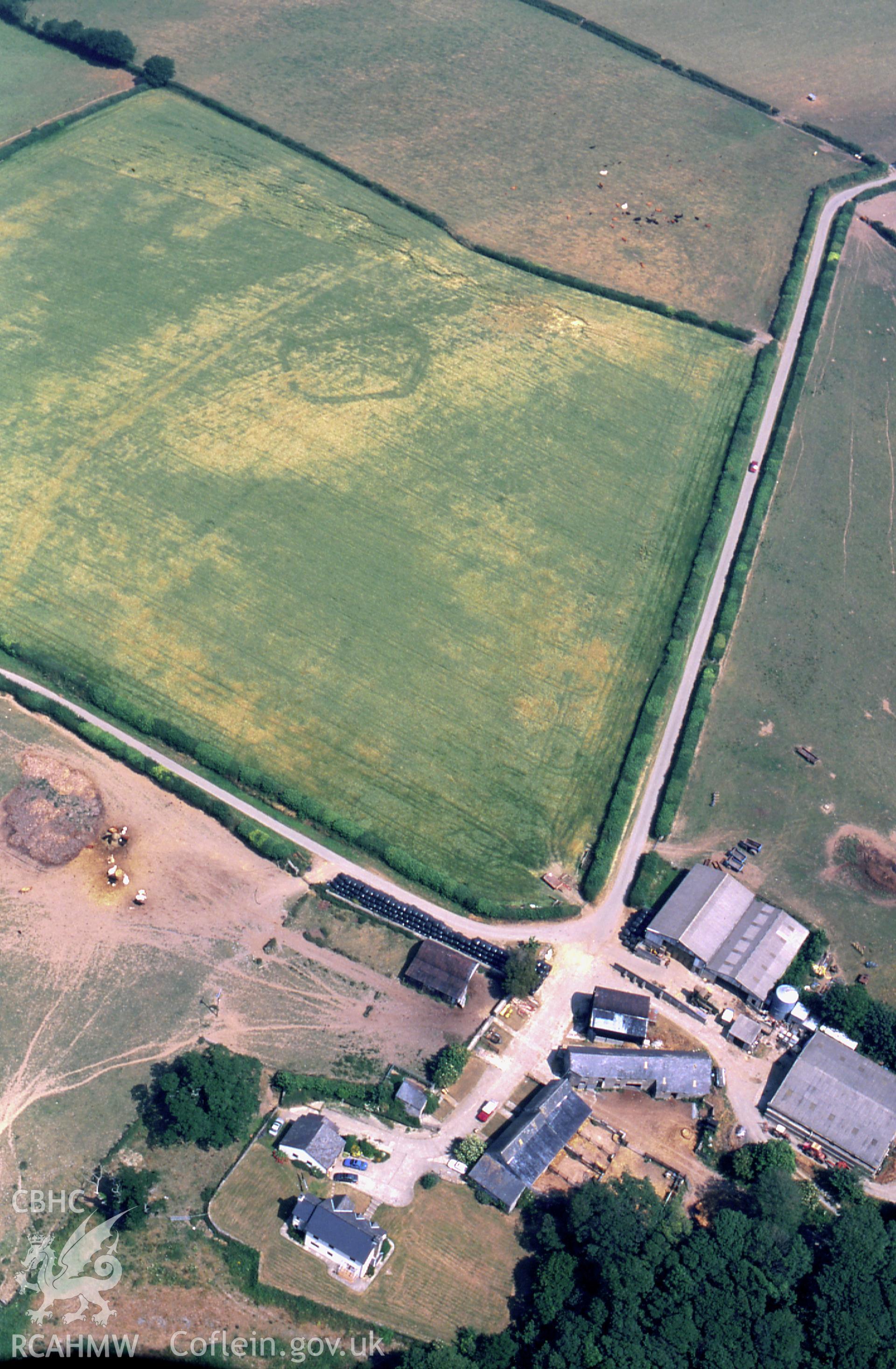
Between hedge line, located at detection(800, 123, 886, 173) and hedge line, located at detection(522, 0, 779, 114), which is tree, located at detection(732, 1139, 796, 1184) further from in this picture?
hedge line, located at detection(522, 0, 779, 114)

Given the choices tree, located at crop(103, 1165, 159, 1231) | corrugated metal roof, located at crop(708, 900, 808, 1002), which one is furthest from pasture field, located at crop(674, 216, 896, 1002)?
tree, located at crop(103, 1165, 159, 1231)

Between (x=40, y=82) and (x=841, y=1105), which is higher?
(x=40, y=82)

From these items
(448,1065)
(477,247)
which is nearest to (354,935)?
(448,1065)

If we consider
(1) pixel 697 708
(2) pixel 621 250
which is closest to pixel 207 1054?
(1) pixel 697 708

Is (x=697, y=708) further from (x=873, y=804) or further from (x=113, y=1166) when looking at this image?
(x=113, y=1166)

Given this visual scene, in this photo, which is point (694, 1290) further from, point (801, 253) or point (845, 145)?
point (845, 145)

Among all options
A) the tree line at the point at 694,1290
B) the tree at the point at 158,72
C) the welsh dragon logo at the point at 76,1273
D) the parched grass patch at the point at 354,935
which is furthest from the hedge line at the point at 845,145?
the welsh dragon logo at the point at 76,1273
